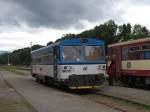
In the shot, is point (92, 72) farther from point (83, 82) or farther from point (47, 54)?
point (47, 54)

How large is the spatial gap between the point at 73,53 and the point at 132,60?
4444 millimetres

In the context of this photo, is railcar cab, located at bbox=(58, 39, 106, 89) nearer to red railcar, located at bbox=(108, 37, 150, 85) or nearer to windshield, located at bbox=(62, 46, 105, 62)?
windshield, located at bbox=(62, 46, 105, 62)

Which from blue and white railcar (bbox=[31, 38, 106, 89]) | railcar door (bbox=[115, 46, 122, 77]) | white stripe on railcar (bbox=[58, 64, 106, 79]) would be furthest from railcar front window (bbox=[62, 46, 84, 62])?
railcar door (bbox=[115, 46, 122, 77])

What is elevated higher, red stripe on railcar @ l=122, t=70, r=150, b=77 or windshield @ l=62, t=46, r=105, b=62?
windshield @ l=62, t=46, r=105, b=62

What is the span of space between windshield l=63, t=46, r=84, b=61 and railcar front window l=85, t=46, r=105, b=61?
0.35 meters

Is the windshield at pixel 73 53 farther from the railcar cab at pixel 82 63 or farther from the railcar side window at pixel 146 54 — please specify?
the railcar side window at pixel 146 54

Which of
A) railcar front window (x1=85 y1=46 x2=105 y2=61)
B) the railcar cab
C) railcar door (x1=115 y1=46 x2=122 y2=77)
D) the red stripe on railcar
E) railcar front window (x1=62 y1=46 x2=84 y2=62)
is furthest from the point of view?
railcar door (x1=115 y1=46 x2=122 y2=77)

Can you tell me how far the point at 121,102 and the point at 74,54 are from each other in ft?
20.7

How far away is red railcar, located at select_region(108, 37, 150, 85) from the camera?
75.7 feet

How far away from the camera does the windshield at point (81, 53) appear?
22.4 meters

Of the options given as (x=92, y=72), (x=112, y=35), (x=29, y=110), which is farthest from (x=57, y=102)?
(x=112, y=35)

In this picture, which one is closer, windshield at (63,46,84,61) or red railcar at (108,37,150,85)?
windshield at (63,46,84,61)

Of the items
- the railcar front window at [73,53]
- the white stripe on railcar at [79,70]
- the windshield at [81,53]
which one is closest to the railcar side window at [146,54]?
the windshield at [81,53]

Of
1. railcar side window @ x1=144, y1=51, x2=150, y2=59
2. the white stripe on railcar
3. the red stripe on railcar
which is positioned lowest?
the red stripe on railcar
